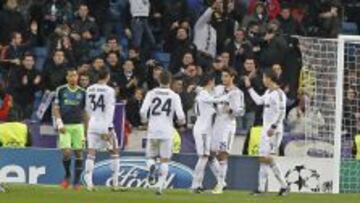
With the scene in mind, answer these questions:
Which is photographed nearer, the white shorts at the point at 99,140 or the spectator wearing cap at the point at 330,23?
the white shorts at the point at 99,140

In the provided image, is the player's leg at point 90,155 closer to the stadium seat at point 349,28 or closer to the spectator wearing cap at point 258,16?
the spectator wearing cap at point 258,16

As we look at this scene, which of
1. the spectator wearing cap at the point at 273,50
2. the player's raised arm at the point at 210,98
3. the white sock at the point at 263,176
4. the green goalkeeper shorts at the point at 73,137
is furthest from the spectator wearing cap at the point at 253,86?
the green goalkeeper shorts at the point at 73,137

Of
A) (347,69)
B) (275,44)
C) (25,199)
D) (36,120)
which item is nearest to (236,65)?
(275,44)

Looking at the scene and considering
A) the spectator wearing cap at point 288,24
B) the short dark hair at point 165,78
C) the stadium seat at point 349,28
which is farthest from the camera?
the stadium seat at point 349,28

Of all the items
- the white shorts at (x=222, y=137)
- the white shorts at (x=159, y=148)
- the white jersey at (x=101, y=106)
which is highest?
the white jersey at (x=101, y=106)

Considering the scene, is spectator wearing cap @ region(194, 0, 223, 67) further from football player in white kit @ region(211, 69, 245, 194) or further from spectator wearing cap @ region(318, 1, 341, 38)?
football player in white kit @ region(211, 69, 245, 194)

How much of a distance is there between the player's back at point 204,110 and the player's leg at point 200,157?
0.66ft

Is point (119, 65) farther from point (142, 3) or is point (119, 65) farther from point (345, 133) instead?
point (345, 133)

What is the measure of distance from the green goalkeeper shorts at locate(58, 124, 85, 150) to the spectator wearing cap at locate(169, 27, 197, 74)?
530 centimetres

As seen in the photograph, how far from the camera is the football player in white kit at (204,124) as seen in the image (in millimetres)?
22984

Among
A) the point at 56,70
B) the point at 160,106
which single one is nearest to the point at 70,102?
the point at 160,106

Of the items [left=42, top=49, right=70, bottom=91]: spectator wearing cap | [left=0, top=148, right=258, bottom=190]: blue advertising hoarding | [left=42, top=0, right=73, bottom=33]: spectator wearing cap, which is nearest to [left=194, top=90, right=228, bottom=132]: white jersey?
[left=0, top=148, right=258, bottom=190]: blue advertising hoarding

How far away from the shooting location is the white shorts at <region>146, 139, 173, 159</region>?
22.2 metres

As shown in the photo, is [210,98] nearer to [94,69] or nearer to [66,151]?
[66,151]
